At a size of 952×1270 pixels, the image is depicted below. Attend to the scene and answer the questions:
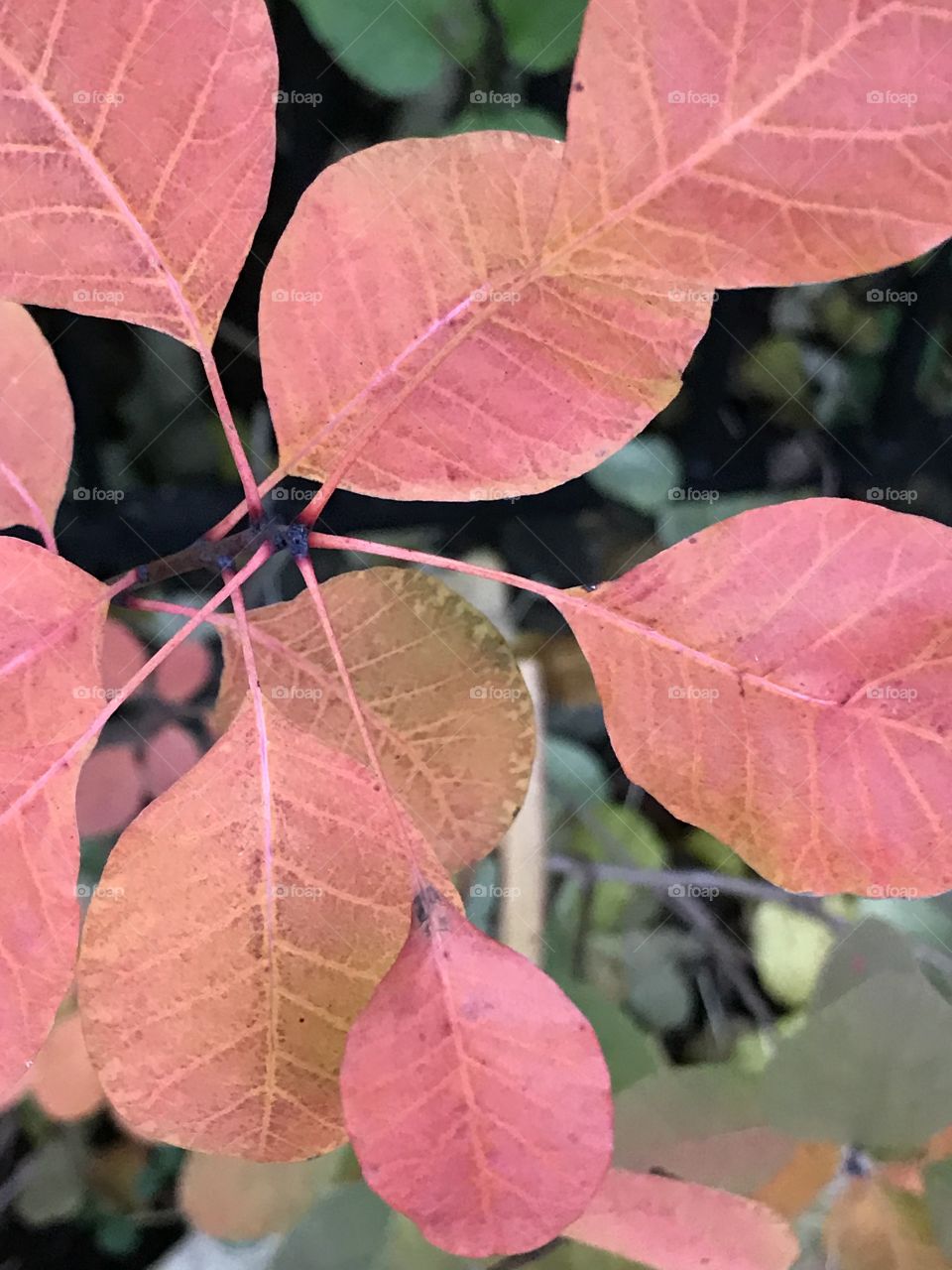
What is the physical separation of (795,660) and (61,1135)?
41.4 inches

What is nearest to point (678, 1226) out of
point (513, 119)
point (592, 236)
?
point (592, 236)

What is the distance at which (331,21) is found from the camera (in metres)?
0.62

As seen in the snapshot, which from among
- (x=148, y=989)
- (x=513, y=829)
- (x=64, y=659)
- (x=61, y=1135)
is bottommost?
(x=61, y=1135)

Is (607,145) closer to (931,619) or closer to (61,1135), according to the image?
(931,619)

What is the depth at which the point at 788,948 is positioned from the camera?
1081 mm

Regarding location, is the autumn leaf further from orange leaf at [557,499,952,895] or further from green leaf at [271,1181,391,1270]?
green leaf at [271,1181,391,1270]

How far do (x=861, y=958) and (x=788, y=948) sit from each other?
427mm

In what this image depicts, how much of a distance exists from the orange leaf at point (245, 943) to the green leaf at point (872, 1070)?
36 cm

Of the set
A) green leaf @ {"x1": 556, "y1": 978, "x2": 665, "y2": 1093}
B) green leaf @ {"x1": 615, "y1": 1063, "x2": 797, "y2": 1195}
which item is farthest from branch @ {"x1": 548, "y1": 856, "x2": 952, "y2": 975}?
green leaf @ {"x1": 615, "y1": 1063, "x2": 797, "y2": 1195}

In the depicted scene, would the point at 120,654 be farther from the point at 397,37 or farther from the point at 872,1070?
the point at 872,1070

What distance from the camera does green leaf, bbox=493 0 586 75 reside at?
2.08 feet

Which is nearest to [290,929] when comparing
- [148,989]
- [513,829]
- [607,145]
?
[148,989]

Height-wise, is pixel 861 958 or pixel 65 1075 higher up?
pixel 861 958

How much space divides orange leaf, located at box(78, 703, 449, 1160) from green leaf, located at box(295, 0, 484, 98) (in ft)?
1.69
